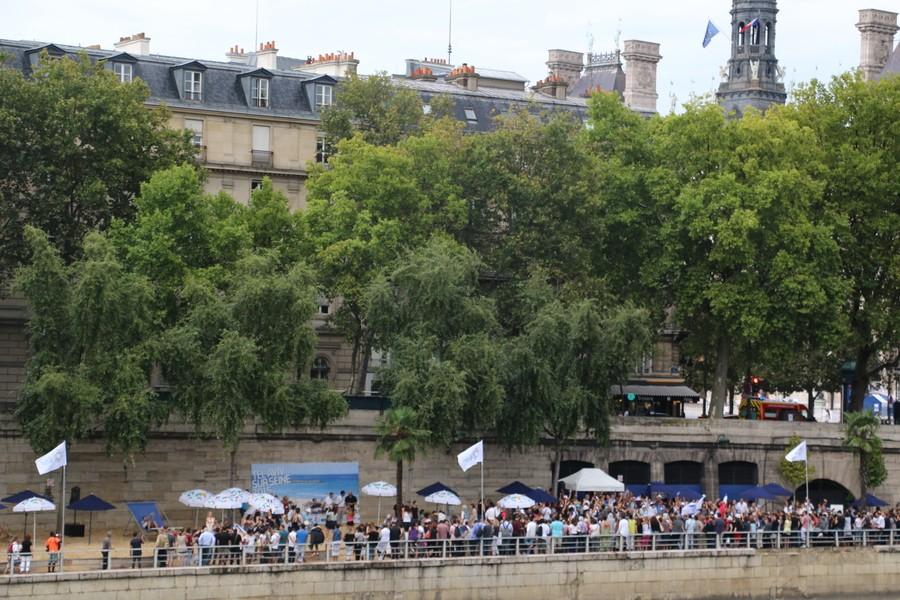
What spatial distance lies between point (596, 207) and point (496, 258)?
3972mm

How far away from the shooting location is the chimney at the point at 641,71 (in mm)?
124312

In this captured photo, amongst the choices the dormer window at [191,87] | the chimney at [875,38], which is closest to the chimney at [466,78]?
the dormer window at [191,87]

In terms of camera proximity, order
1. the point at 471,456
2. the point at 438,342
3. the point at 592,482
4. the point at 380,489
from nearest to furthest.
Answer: the point at 471,456
the point at 380,489
the point at 438,342
the point at 592,482

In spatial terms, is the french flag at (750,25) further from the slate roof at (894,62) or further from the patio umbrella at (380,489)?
the patio umbrella at (380,489)

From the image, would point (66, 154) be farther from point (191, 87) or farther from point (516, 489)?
point (516, 489)

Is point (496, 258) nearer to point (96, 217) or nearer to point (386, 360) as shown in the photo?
point (386, 360)

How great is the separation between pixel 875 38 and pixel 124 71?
243 feet

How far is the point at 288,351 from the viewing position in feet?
195

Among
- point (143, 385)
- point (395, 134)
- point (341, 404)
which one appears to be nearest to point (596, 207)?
point (395, 134)

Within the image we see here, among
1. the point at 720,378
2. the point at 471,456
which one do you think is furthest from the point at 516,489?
the point at 720,378

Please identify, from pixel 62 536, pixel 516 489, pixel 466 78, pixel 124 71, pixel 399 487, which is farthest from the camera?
pixel 466 78

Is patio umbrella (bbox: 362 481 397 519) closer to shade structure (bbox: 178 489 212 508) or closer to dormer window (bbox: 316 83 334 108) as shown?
shade structure (bbox: 178 489 212 508)

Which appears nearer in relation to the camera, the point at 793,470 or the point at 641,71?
the point at 793,470

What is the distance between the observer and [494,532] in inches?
2175
